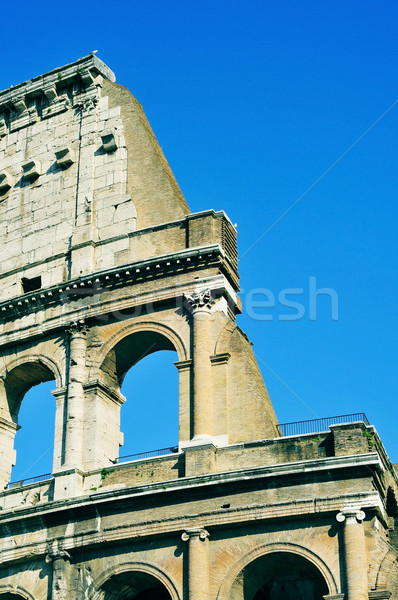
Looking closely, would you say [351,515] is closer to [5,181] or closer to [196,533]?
[196,533]

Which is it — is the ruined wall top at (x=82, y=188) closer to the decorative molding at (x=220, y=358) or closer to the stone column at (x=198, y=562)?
the decorative molding at (x=220, y=358)

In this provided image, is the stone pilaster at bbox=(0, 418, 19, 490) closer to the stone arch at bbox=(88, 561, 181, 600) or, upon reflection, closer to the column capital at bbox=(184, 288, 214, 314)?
the stone arch at bbox=(88, 561, 181, 600)

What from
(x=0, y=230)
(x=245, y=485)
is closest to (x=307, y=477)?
(x=245, y=485)

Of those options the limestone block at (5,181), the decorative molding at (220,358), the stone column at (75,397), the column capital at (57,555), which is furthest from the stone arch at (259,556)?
the limestone block at (5,181)

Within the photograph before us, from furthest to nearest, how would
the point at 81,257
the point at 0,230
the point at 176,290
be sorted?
the point at 0,230 < the point at 81,257 < the point at 176,290

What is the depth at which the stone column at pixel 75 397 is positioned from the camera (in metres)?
27.3

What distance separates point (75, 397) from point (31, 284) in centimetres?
513

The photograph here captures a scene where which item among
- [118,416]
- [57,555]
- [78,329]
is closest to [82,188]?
[78,329]

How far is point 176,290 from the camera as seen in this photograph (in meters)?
28.5

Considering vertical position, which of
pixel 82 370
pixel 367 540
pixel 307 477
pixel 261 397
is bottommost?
pixel 367 540

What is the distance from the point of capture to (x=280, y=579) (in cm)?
2727

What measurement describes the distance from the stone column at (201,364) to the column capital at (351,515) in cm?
403

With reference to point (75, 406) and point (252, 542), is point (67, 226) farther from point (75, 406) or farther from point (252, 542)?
point (252, 542)

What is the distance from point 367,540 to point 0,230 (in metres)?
16.5
